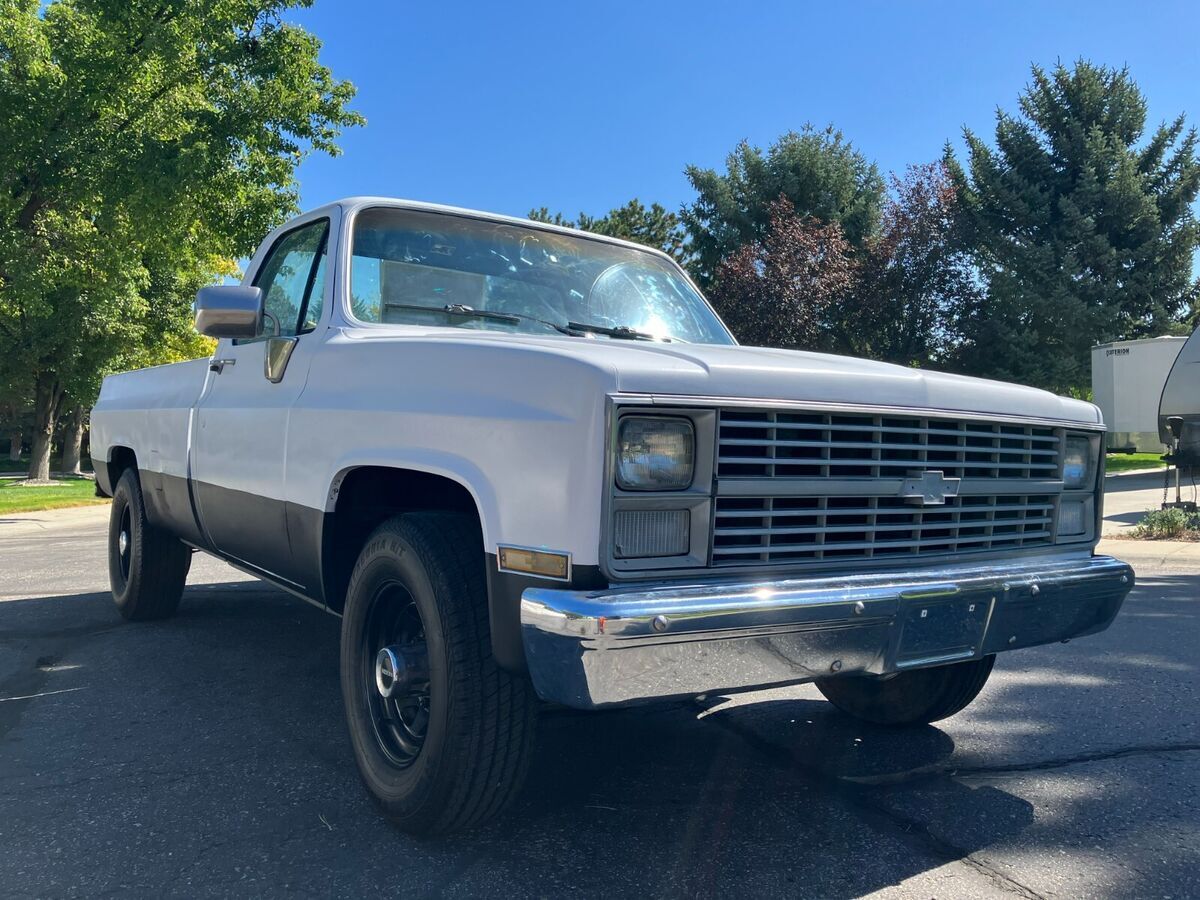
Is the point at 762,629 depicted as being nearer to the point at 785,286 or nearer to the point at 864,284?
the point at 785,286

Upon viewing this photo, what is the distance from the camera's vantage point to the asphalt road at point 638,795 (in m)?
2.55

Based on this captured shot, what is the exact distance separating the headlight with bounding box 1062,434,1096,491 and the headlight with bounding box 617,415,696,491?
1.62m

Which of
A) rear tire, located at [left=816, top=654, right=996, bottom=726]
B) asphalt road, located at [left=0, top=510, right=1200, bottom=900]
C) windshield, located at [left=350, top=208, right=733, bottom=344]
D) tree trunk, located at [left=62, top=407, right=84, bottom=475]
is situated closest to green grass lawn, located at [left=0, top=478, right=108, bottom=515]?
asphalt road, located at [left=0, top=510, right=1200, bottom=900]

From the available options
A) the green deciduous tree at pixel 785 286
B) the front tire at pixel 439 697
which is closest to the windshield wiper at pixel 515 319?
the front tire at pixel 439 697

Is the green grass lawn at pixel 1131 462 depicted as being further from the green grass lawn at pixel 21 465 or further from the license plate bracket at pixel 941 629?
the green grass lawn at pixel 21 465

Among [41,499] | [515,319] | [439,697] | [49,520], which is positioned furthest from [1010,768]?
[41,499]

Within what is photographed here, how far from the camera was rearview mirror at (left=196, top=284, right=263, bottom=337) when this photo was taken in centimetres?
367

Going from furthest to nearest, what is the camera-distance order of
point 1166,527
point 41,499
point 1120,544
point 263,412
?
1. point 41,499
2. point 1166,527
3. point 1120,544
4. point 263,412

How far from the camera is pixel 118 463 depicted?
20.0ft

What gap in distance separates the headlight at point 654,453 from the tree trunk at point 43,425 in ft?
92.8

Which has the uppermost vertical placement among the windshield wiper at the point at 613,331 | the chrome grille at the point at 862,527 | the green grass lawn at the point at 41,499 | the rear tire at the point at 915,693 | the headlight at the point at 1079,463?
the windshield wiper at the point at 613,331

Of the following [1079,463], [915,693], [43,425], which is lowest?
[915,693]

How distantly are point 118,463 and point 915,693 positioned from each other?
16.1 ft

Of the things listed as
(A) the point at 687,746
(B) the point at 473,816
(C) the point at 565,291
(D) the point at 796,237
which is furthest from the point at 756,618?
(D) the point at 796,237
